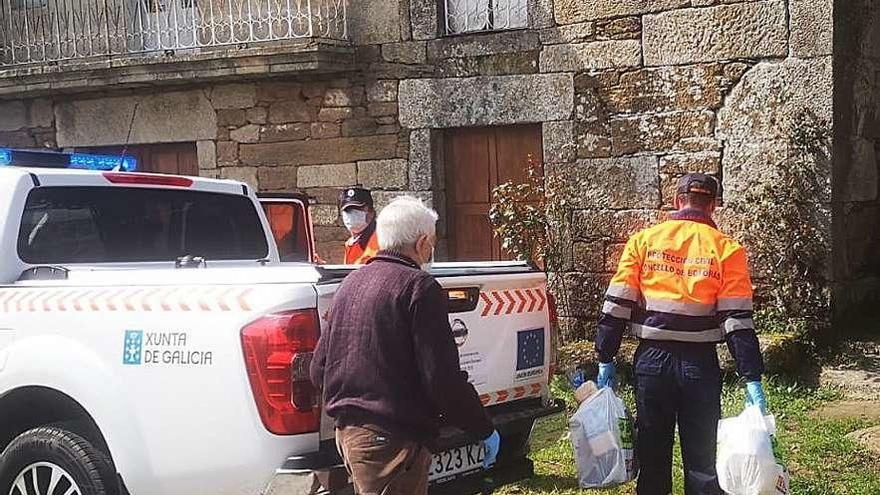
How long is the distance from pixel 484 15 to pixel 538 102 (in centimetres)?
96

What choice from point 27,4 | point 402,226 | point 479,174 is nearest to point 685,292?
point 402,226

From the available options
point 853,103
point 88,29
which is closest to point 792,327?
point 853,103

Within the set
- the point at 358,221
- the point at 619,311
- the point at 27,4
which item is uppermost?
the point at 27,4

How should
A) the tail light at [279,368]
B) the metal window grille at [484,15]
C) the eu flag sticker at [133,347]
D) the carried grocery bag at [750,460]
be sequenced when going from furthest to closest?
the metal window grille at [484,15]
the carried grocery bag at [750,460]
the eu flag sticker at [133,347]
the tail light at [279,368]

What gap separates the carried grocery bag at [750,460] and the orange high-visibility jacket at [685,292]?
0.22 m

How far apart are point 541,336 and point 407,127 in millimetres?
5107

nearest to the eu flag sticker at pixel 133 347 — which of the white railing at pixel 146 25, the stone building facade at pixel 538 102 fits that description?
the stone building facade at pixel 538 102

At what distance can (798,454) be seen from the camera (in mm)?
6133

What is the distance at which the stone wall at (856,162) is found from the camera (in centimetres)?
817

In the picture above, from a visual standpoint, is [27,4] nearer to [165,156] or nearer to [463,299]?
[165,156]

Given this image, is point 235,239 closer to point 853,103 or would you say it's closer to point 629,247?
point 629,247

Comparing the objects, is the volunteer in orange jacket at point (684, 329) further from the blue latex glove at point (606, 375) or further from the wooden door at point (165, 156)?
the wooden door at point (165, 156)

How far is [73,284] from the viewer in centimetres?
432

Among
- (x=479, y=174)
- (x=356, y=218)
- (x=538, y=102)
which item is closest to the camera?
(x=356, y=218)
